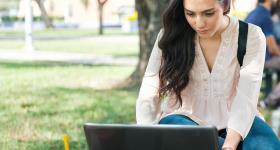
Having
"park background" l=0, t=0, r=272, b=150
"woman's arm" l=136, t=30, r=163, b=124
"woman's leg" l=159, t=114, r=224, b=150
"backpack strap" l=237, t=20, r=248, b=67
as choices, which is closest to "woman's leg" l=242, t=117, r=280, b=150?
"woman's leg" l=159, t=114, r=224, b=150

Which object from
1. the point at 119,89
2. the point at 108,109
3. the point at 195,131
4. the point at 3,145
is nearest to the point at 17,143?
the point at 3,145

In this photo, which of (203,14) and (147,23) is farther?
(147,23)

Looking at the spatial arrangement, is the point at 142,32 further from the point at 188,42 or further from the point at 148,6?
the point at 188,42

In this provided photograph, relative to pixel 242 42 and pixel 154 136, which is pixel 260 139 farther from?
pixel 154 136

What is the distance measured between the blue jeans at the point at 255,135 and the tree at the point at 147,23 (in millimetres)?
5634

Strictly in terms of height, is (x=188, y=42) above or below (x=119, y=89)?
above

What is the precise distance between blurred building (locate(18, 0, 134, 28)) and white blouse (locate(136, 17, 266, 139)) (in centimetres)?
4501

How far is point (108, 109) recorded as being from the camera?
7.17 metres

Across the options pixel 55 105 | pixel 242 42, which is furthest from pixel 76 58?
pixel 242 42

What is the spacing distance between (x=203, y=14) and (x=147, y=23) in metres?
6.28

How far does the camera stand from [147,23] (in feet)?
30.0

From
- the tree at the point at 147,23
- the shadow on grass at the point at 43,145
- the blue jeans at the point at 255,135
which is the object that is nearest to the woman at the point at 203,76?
the blue jeans at the point at 255,135

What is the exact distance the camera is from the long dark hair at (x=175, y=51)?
10.1 ft

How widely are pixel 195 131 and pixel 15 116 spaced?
432 centimetres
